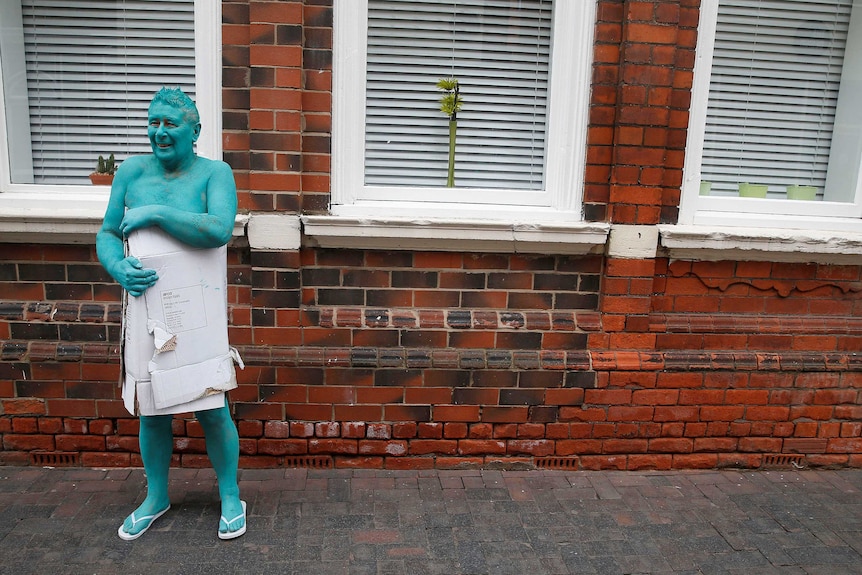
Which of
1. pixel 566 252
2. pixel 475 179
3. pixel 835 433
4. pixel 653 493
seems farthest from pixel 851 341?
pixel 475 179

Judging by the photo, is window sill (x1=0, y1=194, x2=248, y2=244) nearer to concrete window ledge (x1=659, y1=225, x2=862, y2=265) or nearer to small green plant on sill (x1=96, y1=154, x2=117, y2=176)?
small green plant on sill (x1=96, y1=154, x2=117, y2=176)

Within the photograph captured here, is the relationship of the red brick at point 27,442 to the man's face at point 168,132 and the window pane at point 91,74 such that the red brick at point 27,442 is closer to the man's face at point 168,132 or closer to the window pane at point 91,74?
the window pane at point 91,74

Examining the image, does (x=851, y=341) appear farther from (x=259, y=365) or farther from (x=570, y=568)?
(x=259, y=365)

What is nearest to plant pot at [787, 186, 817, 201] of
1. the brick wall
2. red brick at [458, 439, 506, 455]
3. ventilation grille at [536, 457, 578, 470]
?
the brick wall

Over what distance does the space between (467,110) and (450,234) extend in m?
0.83

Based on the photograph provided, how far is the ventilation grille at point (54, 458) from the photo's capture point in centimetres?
374

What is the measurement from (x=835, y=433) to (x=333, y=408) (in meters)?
3.19

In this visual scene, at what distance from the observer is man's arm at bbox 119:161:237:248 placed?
8.86 ft

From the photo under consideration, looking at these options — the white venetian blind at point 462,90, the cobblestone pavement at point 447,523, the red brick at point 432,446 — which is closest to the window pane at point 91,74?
the white venetian blind at point 462,90

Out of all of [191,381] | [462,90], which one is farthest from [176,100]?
[462,90]

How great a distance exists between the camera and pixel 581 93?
146 inches

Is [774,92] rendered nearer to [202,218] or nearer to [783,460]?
[783,460]

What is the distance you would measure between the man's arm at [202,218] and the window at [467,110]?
895 mm

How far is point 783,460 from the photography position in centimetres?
405
